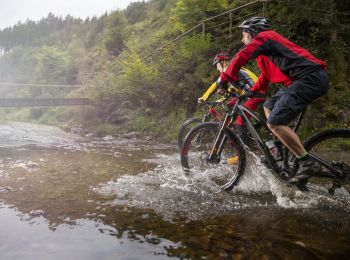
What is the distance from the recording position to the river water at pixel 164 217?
8.84ft

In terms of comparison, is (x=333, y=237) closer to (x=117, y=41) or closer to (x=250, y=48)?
(x=250, y=48)

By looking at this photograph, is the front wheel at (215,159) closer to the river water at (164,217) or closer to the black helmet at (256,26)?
the river water at (164,217)

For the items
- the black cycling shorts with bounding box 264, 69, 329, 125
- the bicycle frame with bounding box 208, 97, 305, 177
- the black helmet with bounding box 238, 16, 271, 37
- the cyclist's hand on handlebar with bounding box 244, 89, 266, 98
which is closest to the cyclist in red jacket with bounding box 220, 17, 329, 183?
the black cycling shorts with bounding box 264, 69, 329, 125

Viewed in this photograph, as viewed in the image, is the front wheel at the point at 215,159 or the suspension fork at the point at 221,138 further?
the suspension fork at the point at 221,138

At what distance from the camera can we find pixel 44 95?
1380 inches

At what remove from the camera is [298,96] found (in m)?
3.83

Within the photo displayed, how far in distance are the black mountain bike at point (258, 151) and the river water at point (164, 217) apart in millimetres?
229

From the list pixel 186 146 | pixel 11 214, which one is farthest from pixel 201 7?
pixel 11 214

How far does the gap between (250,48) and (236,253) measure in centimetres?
231

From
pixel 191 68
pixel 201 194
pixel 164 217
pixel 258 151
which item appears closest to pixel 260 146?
pixel 258 151

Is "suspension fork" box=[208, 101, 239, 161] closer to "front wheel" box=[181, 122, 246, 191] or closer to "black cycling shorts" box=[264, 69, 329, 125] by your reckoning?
"front wheel" box=[181, 122, 246, 191]

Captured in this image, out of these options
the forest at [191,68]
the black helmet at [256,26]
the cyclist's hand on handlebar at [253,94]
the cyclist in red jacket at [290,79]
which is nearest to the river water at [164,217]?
the cyclist in red jacket at [290,79]

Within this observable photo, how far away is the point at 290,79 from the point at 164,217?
7.03 ft

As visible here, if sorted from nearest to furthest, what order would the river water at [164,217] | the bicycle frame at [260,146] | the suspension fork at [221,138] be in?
the river water at [164,217], the bicycle frame at [260,146], the suspension fork at [221,138]
